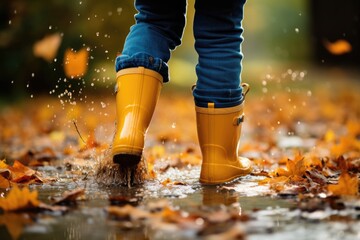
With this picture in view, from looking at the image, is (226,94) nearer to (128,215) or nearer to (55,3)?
(128,215)

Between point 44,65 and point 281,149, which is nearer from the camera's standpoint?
point 281,149

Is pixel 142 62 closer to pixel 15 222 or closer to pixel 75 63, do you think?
pixel 15 222

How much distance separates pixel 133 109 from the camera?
2.41 meters

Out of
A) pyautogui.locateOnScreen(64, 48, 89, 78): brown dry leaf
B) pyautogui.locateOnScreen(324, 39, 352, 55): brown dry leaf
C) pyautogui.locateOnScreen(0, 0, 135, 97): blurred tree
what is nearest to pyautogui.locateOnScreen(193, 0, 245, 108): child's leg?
pyautogui.locateOnScreen(64, 48, 89, 78): brown dry leaf

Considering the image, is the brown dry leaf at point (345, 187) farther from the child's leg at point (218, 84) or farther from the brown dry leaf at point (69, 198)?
the brown dry leaf at point (69, 198)

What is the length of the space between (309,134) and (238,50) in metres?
2.50

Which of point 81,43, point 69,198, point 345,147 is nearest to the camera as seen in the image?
point 69,198

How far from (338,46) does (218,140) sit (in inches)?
356

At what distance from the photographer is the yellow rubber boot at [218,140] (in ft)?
8.21

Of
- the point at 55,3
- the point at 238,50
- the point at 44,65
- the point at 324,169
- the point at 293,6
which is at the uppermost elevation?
the point at 293,6

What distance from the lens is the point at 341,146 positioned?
358 centimetres

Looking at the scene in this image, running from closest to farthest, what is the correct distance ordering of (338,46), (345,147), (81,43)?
(345,147) → (81,43) → (338,46)

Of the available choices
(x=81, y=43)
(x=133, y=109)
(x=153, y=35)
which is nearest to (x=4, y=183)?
(x=133, y=109)

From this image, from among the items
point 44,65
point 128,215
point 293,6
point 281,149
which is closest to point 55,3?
point 44,65
